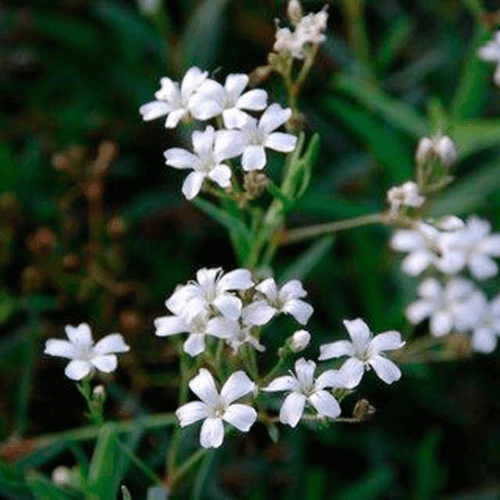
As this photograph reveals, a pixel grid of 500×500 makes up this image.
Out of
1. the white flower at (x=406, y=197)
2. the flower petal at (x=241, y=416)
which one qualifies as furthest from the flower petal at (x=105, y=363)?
the white flower at (x=406, y=197)

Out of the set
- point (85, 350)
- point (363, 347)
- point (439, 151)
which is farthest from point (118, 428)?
point (439, 151)

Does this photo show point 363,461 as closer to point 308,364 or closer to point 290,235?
point 290,235

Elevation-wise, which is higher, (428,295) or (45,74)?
(45,74)

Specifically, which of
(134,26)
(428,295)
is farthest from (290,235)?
(134,26)

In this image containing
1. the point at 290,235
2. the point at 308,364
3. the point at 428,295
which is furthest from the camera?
the point at 428,295

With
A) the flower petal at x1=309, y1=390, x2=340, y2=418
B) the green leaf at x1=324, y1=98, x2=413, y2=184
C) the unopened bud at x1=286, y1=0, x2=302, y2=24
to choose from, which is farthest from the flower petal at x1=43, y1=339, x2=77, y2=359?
the green leaf at x1=324, y1=98, x2=413, y2=184

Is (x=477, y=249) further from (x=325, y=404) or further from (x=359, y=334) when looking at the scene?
(x=325, y=404)
